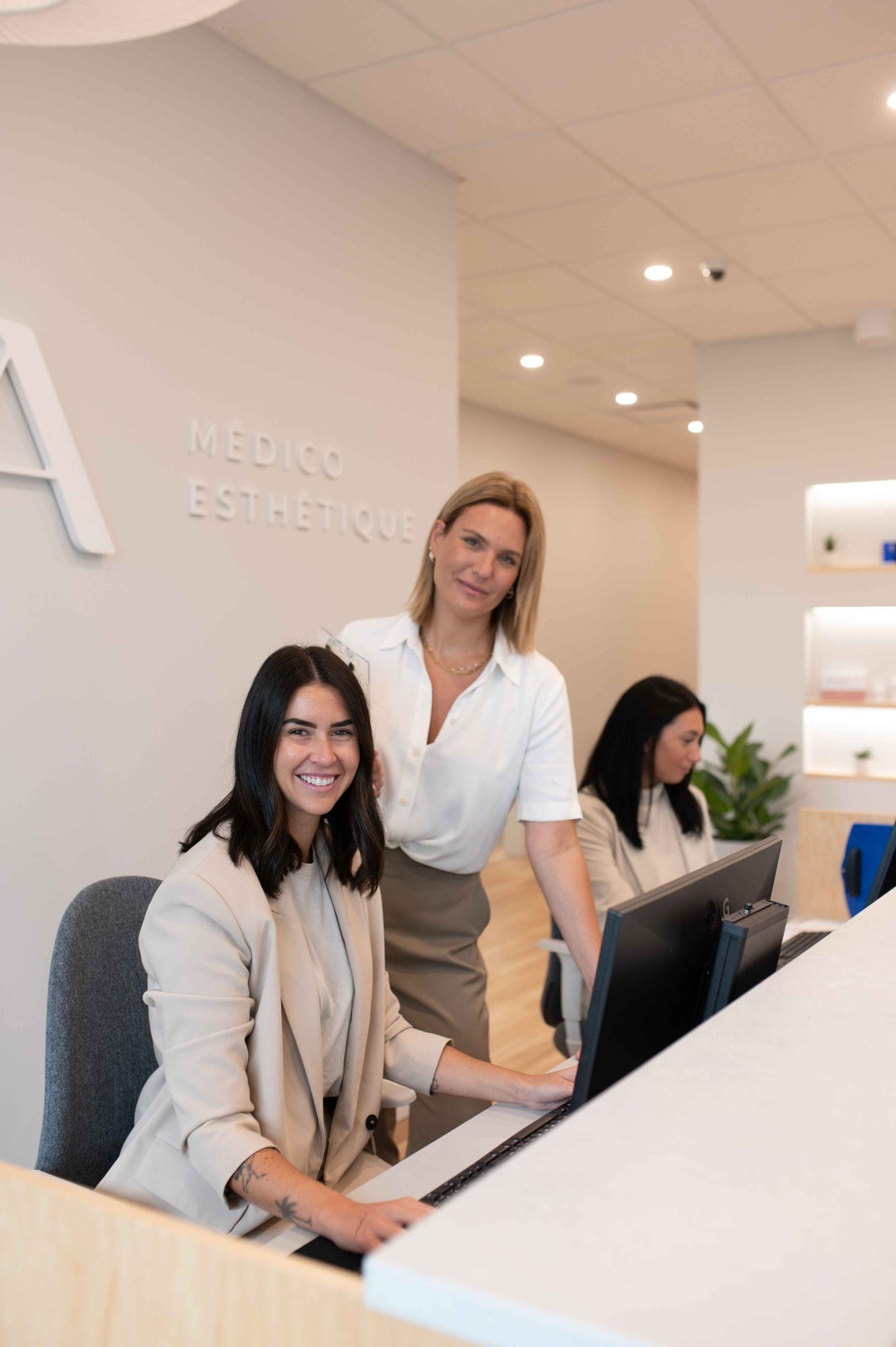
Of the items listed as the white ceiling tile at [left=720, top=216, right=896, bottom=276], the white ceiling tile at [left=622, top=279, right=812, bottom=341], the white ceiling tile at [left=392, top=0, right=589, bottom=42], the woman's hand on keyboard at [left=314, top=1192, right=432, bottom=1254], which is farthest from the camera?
the white ceiling tile at [left=622, top=279, right=812, bottom=341]

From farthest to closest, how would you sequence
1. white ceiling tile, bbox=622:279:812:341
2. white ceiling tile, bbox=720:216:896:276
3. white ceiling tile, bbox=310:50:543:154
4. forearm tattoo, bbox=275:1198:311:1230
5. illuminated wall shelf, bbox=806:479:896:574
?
1. illuminated wall shelf, bbox=806:479:896:574
2. white ceiling tile, bbox=622:279:812:341
3. white ceiling tile, bbox=720:216:896:276
4. white ceiling tile, bbox=310:50:543:154
5. forearm tattoo, bbox=275:1198:311:1230

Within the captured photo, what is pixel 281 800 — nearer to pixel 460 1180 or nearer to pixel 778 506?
pixel 460 1180

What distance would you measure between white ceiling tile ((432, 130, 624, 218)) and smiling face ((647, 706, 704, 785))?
1818 mm

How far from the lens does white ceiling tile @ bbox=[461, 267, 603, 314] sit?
4895 millimetres

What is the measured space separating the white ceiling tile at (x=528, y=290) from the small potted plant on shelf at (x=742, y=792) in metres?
2.12

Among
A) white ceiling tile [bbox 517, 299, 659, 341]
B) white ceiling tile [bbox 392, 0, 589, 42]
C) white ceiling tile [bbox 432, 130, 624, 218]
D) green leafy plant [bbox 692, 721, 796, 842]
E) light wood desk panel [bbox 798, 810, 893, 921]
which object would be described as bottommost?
light wood desk panel [bbox 798, 810, 893, 921]

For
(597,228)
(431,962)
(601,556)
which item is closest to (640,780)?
(431,962)

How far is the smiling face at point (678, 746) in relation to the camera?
2887 mm

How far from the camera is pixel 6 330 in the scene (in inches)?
92.4

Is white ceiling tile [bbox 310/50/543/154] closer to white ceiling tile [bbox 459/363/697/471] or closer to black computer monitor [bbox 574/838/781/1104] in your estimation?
black computer monitor [bbox 574/838/781/1104]

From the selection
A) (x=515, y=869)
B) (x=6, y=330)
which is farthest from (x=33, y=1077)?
(x=515, y=869)

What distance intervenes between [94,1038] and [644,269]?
3.97m

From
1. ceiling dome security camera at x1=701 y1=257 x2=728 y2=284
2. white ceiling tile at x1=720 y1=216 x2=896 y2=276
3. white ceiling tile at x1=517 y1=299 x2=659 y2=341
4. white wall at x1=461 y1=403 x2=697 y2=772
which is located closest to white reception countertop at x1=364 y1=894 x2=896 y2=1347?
white ceiling tile at x1=720 y1=216 x2=896 y2=276

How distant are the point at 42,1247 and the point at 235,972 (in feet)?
2.01
